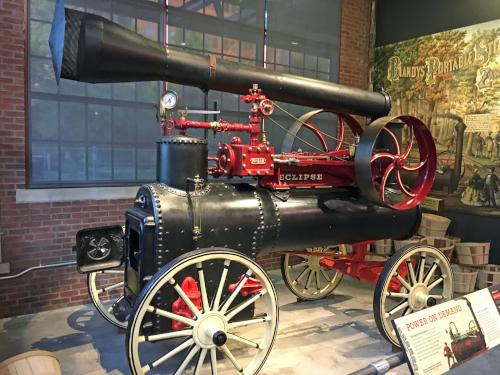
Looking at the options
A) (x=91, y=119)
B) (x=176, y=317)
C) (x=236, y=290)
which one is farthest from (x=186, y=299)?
(x=91, y=119)

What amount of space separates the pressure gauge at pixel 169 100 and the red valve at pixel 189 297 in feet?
3.75

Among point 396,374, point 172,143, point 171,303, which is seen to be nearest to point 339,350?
point 396,374

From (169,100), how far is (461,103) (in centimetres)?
396

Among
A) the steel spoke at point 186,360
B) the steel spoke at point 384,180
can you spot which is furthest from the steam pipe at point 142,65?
Result: the steel spoke at point 186,360

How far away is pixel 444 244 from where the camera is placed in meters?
5.28

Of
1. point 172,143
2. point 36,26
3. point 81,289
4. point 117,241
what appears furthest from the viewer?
point 81,289

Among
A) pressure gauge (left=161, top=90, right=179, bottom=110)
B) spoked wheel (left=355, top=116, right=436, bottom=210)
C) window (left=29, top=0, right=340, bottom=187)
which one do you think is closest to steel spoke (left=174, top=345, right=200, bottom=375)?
pressure gauge (left=161, top=90, right=179, bottom=110)

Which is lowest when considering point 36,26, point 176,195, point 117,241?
point 117,241

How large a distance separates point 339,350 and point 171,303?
149cm

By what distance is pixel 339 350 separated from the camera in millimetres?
3498

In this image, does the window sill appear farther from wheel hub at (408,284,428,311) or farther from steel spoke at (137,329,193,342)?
wheel hub at (408,284,428,311)

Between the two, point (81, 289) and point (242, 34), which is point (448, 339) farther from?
point (242, 34)

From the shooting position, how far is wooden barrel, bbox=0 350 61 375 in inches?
91.3

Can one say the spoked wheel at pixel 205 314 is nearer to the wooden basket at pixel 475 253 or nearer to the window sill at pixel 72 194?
the window sill at pixel 72 194
